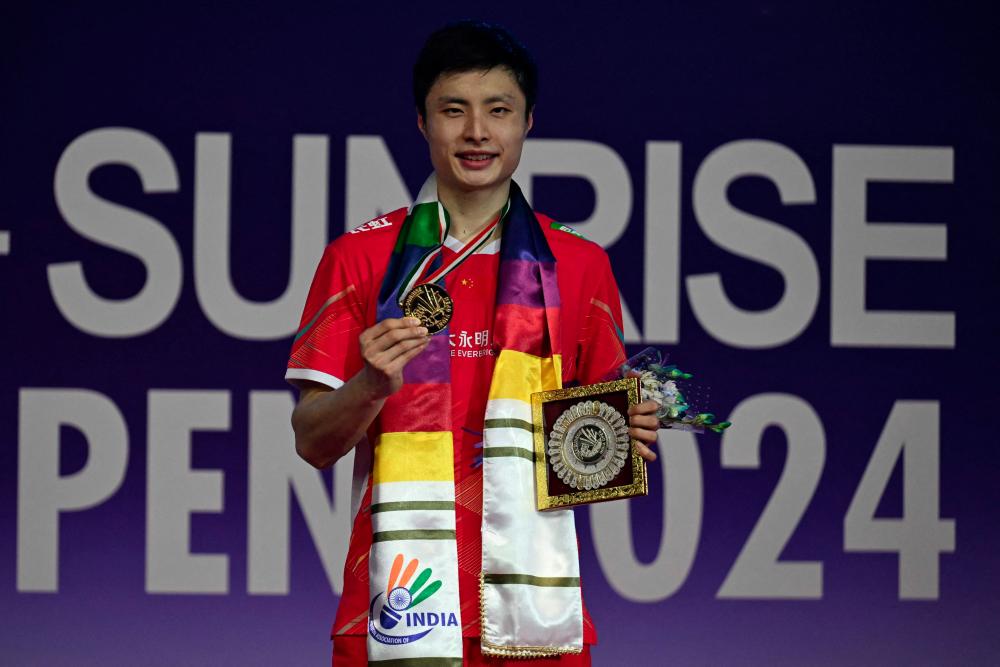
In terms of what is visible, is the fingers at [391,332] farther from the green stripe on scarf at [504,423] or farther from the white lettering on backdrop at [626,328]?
the white lettering on backdrop at [626,328]

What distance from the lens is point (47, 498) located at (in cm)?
393

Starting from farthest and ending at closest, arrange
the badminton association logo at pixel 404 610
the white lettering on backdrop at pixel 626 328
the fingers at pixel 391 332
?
the white lettering on backdrop at pixel 626 328
the badminton association logo at pixel 404 610
the fingers at pixel 391 332

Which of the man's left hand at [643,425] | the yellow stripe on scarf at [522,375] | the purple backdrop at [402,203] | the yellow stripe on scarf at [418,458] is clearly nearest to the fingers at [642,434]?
the man's left hand at [643,425]

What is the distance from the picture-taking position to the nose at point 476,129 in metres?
1.75

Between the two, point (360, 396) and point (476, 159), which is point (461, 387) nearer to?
point (360, 396)

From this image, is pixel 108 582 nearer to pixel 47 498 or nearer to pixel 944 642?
pixel 47 498

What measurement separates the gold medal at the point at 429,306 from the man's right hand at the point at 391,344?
0.06m

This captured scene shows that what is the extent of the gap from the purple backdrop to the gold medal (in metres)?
2.37

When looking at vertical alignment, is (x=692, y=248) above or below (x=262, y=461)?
above

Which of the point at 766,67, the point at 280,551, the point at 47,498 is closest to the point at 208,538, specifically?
the point at 280,551

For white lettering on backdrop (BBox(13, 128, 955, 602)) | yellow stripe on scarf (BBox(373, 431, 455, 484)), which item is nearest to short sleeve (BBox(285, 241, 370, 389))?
yellow stripe on scarf (BBox(373, 431, 455, 484))

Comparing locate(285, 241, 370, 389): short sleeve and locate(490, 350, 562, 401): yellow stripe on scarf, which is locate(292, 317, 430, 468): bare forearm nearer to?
locate(285, 241, 370, 389): short sleeve

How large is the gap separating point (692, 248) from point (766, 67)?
645mm

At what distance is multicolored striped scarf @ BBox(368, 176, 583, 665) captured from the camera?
1.68 metres
